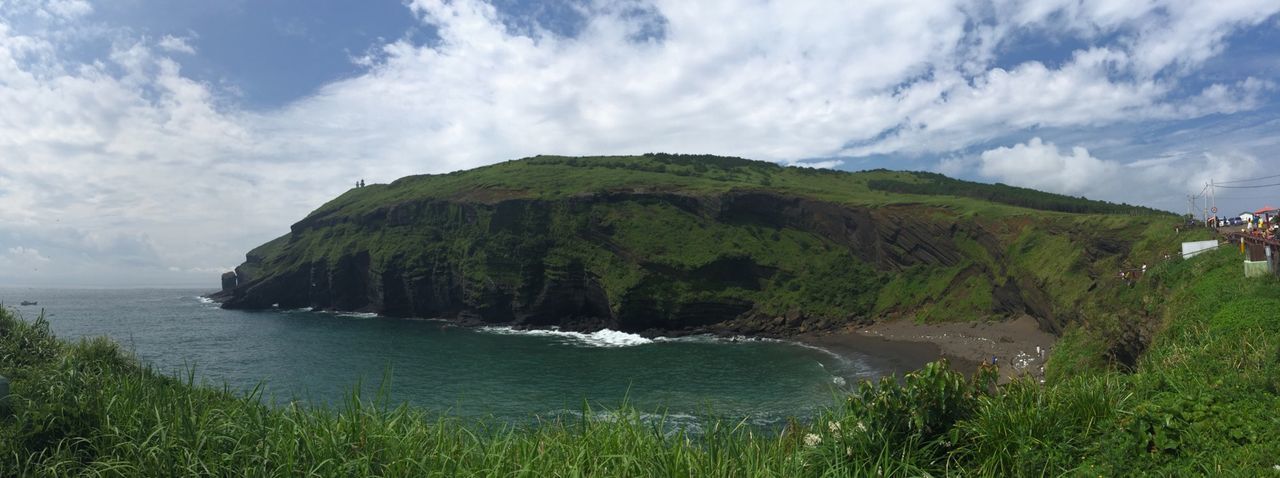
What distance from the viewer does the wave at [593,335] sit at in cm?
6494

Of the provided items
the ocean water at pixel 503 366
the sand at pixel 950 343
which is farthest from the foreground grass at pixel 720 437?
the sand at pixel 950 343

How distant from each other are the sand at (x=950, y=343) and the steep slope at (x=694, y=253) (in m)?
2.05

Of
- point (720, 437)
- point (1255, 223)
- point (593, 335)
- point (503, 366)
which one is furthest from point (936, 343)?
point (720, 437)

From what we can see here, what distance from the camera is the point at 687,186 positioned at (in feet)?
324

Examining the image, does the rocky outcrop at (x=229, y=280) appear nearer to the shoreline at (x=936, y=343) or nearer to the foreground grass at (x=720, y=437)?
the shoreline at (x=936, y=343)

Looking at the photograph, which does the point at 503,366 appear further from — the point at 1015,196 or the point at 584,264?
the point at 1015,196

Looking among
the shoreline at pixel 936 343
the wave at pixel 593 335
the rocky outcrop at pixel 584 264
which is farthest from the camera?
the rocky outcrop at pixel 584 264

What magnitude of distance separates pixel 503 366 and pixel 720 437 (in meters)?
46.0

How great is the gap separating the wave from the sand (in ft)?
56.9

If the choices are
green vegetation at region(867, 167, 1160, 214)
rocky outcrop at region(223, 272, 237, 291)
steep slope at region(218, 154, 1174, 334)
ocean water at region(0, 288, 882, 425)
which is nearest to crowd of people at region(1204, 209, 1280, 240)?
steep slope at region(218, 154, 1174, 334)

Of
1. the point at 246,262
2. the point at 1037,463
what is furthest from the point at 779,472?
the point at 246,262

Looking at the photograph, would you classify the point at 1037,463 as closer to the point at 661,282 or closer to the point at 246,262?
the point at 661,282

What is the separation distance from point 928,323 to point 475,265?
5748 centimetres

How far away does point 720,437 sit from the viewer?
6094 mm
